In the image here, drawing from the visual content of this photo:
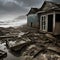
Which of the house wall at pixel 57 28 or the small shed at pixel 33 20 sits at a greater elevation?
the small shed at pixel 33 20

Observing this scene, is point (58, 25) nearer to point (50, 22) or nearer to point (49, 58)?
point (50, 22)

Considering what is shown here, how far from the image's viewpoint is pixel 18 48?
7.95 m

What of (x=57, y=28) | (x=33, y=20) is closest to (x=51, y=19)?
(x=57, y=28)

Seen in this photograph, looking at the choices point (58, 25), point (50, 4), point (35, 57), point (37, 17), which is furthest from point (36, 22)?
point (35, 57)

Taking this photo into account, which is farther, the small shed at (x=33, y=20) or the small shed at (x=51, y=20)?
the small shed at (x=33, y=20)

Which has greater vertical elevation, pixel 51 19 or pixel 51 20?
pixel 51 19

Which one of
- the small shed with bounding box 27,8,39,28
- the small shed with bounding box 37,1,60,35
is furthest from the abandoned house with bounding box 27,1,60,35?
the small shed with bounding box 27,8,39,28

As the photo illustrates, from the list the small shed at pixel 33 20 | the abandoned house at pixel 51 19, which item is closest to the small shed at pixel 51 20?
the abandoned house at pixel 51 19

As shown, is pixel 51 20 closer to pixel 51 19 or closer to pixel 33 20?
pixel 51 19

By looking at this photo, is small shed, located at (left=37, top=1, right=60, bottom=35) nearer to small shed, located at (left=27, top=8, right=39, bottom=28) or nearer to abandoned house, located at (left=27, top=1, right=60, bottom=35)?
abandoned house, located at (left=27, top=1, right=60, bottom=35)

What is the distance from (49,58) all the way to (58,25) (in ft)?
18.9

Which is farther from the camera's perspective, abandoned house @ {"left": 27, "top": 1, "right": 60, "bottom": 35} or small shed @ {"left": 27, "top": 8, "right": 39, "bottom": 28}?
small shed @ {"left": 27, "top": 8, "right": 39, "bottom": 28}

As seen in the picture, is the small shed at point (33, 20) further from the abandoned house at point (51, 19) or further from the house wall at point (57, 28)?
the house wall at point (57, 28)

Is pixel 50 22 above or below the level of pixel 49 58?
above
